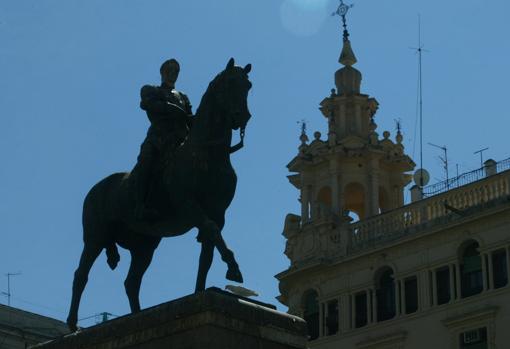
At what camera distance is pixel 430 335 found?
5375 centimetres

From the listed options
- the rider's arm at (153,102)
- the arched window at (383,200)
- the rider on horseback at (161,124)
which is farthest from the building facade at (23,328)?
the rider's arm at (153,102)

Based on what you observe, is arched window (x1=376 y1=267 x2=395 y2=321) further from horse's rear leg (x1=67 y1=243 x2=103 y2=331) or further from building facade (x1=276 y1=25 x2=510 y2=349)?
horse's rear leg (x1=67 y1=243 x2=103 y2=331)

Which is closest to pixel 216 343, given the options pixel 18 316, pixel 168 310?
pixel 168 310

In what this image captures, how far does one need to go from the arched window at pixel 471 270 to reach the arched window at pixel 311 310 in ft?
23.1

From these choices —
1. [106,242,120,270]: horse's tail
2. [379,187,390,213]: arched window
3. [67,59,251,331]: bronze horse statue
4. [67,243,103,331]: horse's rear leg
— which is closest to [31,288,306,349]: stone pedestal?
[67,59,251,331]: bronze horse statue

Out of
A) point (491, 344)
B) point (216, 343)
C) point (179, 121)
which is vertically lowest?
point (216, 343)

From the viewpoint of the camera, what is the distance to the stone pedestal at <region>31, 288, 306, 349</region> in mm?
A: 19109

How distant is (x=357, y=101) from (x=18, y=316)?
17410mm

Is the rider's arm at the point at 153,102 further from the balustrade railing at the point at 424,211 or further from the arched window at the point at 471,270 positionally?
the arched window at the point at 471,270

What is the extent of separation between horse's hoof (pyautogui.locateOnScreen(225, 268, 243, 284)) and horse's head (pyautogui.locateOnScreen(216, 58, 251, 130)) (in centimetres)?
197

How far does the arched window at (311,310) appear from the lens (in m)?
58.4

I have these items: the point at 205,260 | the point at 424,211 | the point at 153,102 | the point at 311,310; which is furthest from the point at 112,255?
the point at 311,310

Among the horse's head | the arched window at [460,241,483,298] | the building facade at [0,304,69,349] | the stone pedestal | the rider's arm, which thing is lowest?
the stone pedestal

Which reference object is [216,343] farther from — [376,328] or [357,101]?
[357,101]
